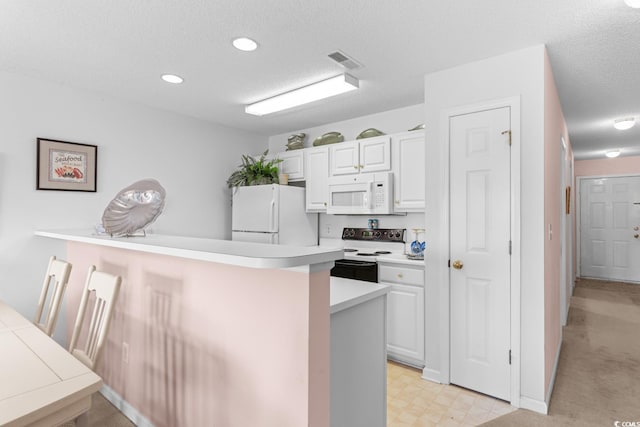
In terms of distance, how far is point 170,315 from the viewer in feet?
6.17

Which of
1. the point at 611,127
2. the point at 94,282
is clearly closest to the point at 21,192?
the point at 94,282

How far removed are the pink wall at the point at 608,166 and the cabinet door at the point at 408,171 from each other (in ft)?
18.8

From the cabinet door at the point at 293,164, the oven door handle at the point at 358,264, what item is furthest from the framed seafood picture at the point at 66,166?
the oven door handle at the point at 358,264

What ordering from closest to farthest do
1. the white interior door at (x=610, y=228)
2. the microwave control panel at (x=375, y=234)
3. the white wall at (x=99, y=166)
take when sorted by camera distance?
the white wall at (x=99, y=166) → the microwave control panel at (x=375, y=234) → the white interior door at (x=610, y=228)

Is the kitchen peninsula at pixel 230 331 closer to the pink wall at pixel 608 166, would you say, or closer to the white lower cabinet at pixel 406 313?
the white lower cabinet at pixel 406 313

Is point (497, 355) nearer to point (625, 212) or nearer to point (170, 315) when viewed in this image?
point (170, 315)

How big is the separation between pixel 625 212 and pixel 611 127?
9.67ft

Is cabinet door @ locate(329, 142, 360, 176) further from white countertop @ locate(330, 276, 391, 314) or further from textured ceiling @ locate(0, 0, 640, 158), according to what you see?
white countertop @ locate(330, 276, 391, 314)

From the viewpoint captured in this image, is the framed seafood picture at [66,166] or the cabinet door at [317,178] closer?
the framed seafood picture at [66,166]

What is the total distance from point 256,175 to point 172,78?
153cm

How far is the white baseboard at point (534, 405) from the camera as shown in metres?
2.23

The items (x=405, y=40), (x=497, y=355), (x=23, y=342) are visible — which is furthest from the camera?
(x=497, y=355)

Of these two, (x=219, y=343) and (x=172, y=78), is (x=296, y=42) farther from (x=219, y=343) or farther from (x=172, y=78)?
(x=219, y=343)

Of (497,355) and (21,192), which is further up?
(21,192)
